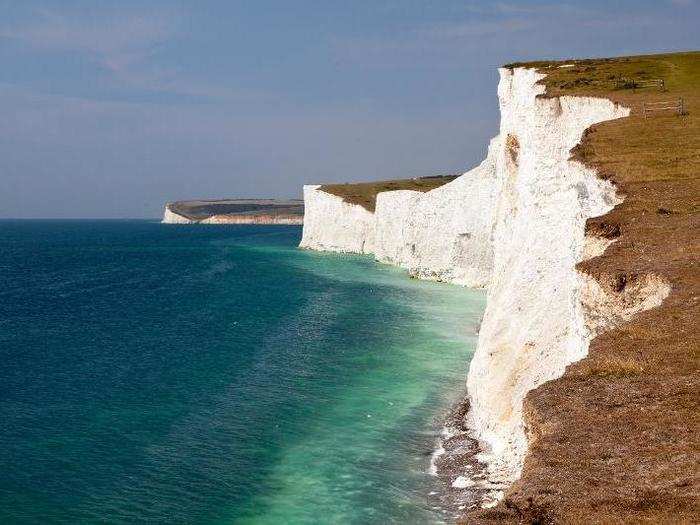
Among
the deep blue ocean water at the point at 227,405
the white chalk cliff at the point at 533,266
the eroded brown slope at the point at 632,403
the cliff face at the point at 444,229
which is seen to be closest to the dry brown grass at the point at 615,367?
the eroded brown slope at the point at 632,403

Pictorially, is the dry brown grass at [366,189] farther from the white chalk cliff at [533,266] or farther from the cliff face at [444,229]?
the white chalk cliff at [533,266]

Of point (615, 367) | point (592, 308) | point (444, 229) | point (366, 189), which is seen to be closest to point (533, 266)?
point (592, 308)

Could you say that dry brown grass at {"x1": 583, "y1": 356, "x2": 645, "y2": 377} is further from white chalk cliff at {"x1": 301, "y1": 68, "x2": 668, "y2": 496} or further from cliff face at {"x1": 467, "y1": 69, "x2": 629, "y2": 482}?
cliff face at {"x1": 467, "y1": 69, "x2": 629, "y2": 482}

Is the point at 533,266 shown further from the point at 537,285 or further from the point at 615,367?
the point at 615,367

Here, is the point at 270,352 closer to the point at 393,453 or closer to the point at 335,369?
the point at 335,369

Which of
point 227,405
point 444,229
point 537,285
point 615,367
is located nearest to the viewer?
point 615,367

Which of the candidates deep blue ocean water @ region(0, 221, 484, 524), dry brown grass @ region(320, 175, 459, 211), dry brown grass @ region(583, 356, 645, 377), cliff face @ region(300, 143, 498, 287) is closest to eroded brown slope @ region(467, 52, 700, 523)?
dry brown grass @ region(583, 356, 645, 377)

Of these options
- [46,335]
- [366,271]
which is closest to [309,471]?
[46,335]
